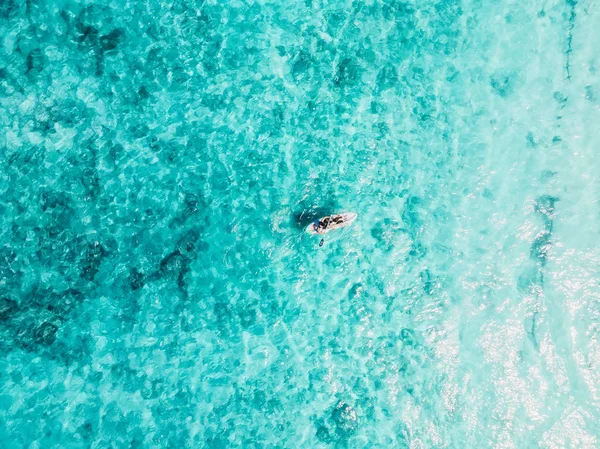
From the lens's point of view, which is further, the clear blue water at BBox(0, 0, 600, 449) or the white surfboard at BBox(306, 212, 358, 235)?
A: the white surfboard at BBox(306, 212, 358, 235)

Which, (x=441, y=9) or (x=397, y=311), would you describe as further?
(x=441, y=9)

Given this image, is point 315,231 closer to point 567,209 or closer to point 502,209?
point 502,209

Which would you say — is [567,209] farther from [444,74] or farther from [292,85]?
[292,85]

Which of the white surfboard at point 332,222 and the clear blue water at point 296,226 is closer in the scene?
the clear blue water at point 296,226

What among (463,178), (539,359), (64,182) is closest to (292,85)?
(463,178)

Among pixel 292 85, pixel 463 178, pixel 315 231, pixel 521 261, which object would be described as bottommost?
pixel 521 261

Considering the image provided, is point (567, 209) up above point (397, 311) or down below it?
above

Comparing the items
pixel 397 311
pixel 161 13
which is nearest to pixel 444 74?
pixel 397 311
